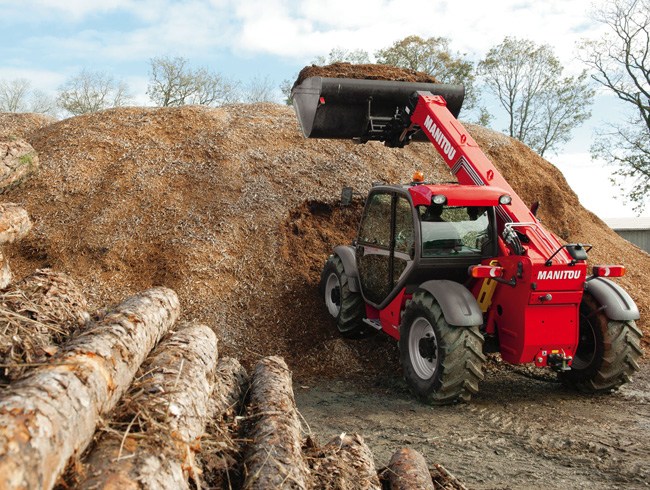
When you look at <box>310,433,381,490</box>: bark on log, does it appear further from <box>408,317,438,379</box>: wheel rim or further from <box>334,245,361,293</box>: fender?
<box>334,245,361,293</box>: fender

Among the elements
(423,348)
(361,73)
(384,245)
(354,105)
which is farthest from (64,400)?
(361,73)

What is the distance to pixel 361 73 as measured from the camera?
9312 mm

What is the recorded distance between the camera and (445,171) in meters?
14.2

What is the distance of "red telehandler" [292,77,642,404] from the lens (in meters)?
6.27

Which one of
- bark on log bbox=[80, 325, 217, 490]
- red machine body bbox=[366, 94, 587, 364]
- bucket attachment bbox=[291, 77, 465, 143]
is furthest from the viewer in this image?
bucket attachment bbox=[291, 77, 465, 143]

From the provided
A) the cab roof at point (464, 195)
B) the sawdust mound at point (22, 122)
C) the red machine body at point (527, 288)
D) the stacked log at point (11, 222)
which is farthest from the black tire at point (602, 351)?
the sawdust mound at point (22, 122)

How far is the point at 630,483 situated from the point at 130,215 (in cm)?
886

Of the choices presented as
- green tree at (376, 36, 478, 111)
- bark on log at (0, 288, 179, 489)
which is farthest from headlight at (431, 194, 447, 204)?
green tree at (376, 36, 478, 111)

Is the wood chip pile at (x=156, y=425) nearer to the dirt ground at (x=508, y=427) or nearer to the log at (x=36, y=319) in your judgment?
the log at (x=36, y=319)

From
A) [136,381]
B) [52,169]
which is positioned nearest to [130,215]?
[52,169]

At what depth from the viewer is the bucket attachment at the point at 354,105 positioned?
8.84 meters

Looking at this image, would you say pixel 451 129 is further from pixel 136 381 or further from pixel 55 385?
pixel 55 385

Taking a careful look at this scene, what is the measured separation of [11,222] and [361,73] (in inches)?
203

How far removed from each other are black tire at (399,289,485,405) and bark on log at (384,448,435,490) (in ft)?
6.07
